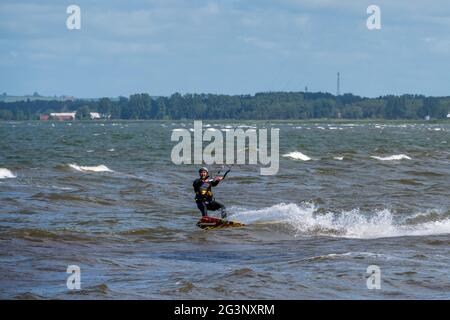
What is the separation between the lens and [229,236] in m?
23.5

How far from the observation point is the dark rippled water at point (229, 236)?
16.7 metres

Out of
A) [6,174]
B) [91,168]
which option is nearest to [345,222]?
[6,174]

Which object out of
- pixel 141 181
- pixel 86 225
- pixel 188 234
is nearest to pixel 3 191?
pixel 141 181

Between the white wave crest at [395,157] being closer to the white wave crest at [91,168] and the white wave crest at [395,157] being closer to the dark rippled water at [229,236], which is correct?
the dark rippled water at [229,236]

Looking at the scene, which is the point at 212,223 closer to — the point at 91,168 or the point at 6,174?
the point at 6,174

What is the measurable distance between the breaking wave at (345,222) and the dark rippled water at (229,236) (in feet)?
0.11

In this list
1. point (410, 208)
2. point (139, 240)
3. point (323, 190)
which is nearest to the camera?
point (139, 240)

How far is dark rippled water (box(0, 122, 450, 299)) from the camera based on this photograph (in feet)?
54.7

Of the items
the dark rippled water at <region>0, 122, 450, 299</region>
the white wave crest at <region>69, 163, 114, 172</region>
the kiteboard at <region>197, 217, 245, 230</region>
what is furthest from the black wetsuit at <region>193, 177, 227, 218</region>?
the white wave crest at <region>69, 163, 114, 172</region>

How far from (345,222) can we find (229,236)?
3827 mm

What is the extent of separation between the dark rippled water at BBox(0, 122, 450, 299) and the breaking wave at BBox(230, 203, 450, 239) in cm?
3

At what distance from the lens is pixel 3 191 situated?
33.5m
